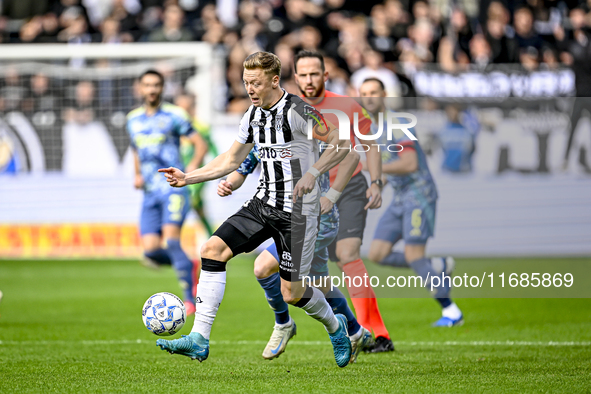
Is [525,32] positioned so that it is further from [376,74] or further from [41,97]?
[41,97]

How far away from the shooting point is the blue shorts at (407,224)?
330 inches

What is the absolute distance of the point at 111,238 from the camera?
15461mm

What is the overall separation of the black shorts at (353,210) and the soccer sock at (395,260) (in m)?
1.38

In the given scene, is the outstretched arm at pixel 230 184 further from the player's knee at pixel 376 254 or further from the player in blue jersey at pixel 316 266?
the player's knee at pixel 376 254

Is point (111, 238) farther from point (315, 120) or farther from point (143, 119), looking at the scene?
point (315, 120)

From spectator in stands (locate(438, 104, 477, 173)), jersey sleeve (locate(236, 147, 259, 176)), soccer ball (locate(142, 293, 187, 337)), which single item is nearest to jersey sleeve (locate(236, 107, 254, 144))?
jersey sleeve (locate(236, 147, 259, 176))

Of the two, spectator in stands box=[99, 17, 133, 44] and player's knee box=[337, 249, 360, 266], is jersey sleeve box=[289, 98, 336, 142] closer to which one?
player's knee box=[337, 249, 360, 266]

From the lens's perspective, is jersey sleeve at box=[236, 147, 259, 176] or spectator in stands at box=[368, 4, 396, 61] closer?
jersey sleeve at box=[236, 147, 259, 176]

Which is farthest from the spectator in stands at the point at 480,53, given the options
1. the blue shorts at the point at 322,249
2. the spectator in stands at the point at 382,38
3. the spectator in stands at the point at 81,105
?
the blue shorts at the point at 322,249

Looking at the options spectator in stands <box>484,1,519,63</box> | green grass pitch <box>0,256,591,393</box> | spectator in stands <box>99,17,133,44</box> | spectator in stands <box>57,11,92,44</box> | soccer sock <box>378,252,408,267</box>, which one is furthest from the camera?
spectator in stands <box>57,11,92,44</box>

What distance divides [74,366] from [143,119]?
4.18 metres

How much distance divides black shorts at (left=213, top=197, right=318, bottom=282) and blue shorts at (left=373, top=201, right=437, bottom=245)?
2631 mm

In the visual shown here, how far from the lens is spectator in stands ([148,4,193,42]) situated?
54.1 ft

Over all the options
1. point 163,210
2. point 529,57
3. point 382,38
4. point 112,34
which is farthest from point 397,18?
point 163,210
